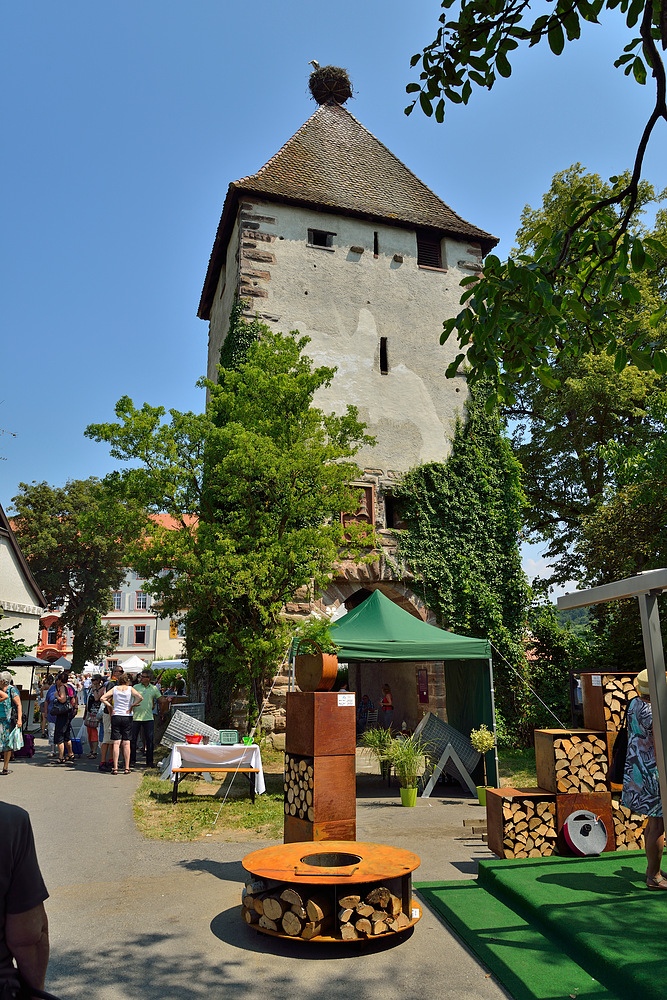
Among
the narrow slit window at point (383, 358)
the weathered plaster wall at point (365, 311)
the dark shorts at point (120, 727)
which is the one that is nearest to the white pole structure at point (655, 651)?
the dark shorts at point (120, 727)

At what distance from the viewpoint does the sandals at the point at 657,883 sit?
16.4ft

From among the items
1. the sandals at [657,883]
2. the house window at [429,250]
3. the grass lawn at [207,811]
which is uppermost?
the house window at [429,250]

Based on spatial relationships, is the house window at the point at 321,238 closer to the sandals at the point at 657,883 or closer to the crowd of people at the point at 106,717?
the crowd of people at the point at 106,717

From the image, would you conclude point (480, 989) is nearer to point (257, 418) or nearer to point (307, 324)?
point (257, 418)

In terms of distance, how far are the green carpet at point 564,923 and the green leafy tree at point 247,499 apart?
5.97 metres

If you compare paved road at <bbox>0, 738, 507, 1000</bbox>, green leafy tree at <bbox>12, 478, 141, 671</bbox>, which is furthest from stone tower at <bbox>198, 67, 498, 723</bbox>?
green leafy tree at <bbox>12, 478, 141, 671</bbox>

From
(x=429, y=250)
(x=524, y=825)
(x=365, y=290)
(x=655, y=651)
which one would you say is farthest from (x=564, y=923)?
(x=429, y=250)

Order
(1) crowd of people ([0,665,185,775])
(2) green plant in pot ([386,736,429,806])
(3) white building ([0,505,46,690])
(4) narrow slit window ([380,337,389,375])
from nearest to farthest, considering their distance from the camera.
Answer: (2) green plant in pot ([386,736,429,806]) → (1) crowd of people ([0,665,185,775]) → (4) narrow slit window ([380,337,389,375]) → (3) white building ([0,505,46,690])

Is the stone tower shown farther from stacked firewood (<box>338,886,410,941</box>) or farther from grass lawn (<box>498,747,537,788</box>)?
stacked firewood (<box>338,886,410,941</box>)

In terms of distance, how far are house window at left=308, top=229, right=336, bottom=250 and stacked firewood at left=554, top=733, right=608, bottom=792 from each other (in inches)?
495

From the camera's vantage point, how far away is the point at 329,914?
444cm

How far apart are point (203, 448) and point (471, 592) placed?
6.30 metres

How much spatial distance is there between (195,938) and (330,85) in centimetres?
2112

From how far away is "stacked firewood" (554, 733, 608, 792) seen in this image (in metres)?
6.32
